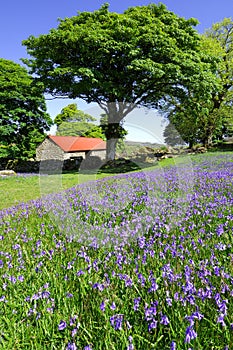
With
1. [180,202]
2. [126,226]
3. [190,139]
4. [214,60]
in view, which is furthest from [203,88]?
[190,139]

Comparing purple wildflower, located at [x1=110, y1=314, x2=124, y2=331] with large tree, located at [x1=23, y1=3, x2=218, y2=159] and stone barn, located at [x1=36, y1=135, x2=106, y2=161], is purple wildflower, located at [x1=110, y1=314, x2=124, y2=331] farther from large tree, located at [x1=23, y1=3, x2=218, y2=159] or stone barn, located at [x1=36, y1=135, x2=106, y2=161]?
stone barn, located at [x1=36, y1=135, x2=106, y2=161]

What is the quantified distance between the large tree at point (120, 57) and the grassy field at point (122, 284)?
1595cm

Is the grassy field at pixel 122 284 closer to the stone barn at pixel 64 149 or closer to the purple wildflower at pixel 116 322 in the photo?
the purple wildflower at pixel 116 322

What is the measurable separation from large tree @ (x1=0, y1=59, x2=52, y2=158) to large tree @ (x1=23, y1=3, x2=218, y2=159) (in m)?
3.81

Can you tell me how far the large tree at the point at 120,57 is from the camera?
1898cm

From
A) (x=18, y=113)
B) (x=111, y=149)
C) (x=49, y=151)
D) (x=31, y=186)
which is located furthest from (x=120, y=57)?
(x=49, y=151)

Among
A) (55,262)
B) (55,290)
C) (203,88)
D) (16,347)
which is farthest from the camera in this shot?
(203,88)

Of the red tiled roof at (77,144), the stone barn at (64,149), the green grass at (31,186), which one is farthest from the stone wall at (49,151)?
the green grass at (31,186)

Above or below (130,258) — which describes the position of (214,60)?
above

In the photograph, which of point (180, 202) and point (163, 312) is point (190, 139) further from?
point (163, 312)

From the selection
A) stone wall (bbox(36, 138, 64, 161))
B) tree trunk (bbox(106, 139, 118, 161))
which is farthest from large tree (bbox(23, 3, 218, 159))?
stone wall (bbox(36, 138, 64, 161))

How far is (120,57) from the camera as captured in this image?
20109 millimetres

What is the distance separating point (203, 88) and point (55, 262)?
66.7 feet

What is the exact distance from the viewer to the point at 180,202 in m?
5.28
